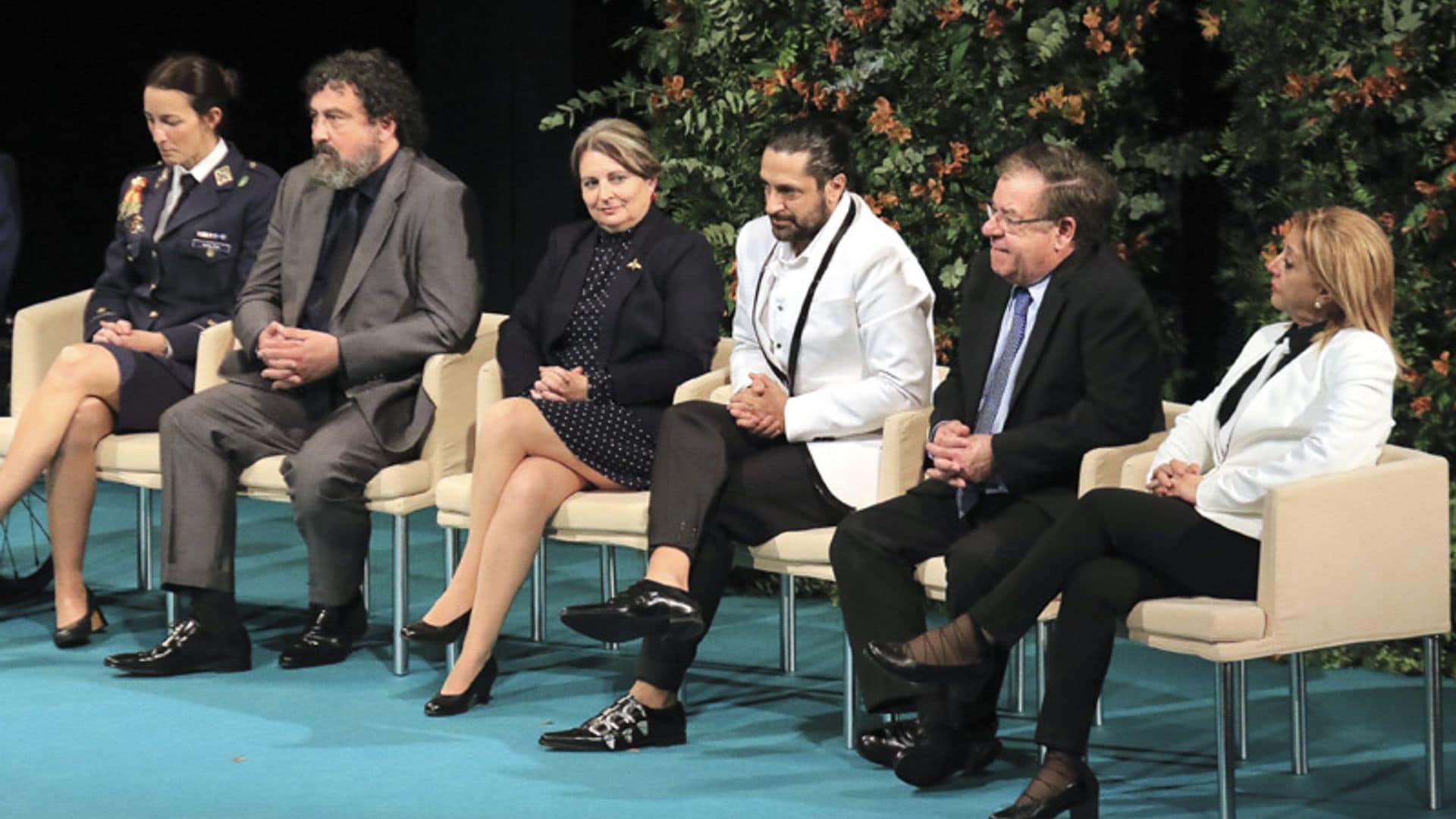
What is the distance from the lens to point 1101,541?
4.03 metres

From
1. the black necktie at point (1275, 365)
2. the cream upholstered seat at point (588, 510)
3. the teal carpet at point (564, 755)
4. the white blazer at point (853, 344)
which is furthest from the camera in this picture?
the cream upholstered seat at point (588, 510)

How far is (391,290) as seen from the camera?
5.53 meters

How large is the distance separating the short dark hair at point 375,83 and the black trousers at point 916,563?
1.83 meters

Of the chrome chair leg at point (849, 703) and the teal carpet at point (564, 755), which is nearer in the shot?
the teal carpet at point (564, 755)

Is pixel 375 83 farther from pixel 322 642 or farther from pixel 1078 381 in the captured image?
pixel 1078 381

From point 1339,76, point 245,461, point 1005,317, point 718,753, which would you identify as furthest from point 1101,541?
point 245,461

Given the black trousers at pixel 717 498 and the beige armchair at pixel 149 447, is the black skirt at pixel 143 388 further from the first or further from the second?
the black trousers at pixel 717 498

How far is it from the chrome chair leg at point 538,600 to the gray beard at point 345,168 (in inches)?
40.4

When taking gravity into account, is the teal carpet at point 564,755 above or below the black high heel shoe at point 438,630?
below

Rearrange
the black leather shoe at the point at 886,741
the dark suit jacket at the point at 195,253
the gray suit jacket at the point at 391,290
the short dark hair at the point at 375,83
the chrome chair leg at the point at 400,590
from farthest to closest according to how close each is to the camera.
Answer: the dark suit jacket at the point at 195,253 < the short dark hair at the point at 375,83 < the gray suit jacket at the point at 391,290 < the chrome chair leg at the point at 400,590 < the black leather shoe at the point at 886,741

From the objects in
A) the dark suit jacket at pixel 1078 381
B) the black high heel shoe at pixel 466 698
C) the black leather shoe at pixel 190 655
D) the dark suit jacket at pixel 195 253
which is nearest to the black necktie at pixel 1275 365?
the dark suit jacket at pixel 1078 381

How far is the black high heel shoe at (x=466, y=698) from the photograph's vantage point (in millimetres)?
4891

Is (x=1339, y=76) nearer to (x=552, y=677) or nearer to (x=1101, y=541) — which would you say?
(x=1101, y=541)

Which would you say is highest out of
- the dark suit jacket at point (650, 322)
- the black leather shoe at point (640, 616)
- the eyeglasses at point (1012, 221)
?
the eyeglasses at point (1012, 221)
